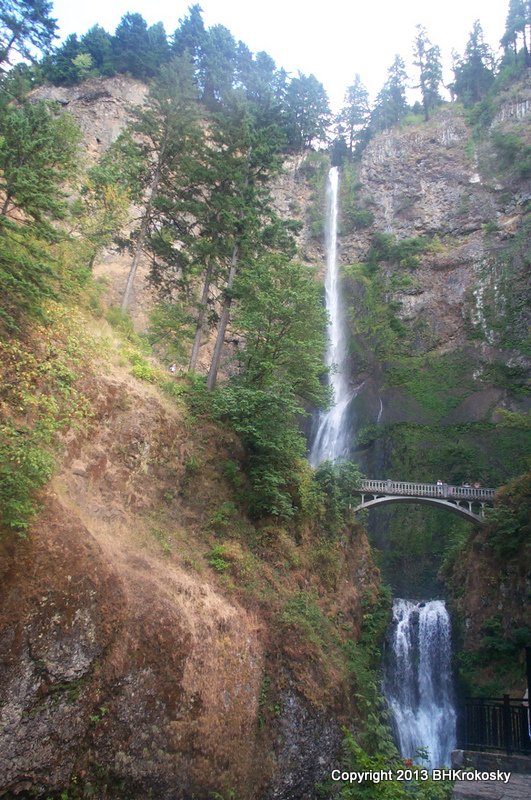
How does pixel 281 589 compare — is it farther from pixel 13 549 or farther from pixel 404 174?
pixel 404 174

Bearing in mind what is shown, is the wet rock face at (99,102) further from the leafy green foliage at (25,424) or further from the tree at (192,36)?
the leafy green foliage at (25,424)

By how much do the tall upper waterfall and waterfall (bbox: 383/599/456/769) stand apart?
958cm

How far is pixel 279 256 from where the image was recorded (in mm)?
19562

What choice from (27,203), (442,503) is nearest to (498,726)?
(442,503)

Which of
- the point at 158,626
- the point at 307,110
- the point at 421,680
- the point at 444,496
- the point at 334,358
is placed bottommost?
the point at 421,680

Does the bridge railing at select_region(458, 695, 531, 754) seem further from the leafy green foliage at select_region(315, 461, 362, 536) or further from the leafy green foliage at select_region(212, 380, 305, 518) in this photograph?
the leafy green foliage at select_region(315, 461, 362, 536)

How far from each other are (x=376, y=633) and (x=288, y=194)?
152ft

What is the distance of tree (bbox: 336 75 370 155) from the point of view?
60.3 m

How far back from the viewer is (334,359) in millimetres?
41375

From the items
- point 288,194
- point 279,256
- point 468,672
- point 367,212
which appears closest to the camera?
point 279,256

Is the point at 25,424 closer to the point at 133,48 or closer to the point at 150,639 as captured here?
the point at 150,639

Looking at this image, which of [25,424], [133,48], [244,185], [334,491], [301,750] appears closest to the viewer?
[25,424]

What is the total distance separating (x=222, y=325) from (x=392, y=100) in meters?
51.8

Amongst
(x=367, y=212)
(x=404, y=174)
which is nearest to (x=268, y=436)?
(x=367, y=212)
